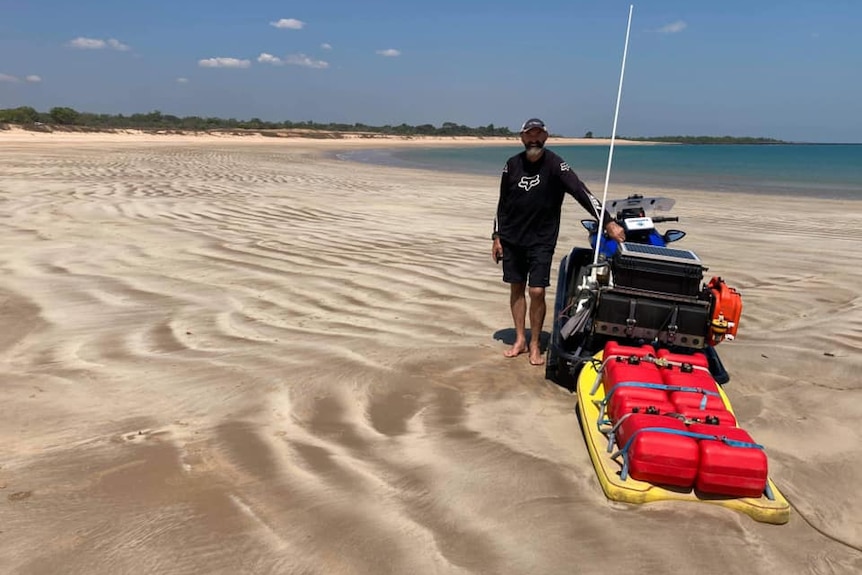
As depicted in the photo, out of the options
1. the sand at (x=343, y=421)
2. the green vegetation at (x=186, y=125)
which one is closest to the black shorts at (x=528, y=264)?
the sand at (x=343, y=421)

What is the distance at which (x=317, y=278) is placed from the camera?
663 cm

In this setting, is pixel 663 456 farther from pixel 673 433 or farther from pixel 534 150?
pixel 534 150

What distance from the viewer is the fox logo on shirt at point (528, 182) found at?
14.5 ft

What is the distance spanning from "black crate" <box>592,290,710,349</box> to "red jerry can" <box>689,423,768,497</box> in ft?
3.72

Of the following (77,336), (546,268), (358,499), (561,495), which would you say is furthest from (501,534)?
(77,336)

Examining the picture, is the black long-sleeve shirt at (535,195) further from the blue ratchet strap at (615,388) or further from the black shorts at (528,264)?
the blue ratchet strap at (615,388)

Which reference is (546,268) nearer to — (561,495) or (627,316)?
(627,316)

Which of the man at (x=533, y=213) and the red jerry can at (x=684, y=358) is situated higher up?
the man at (x=533, y=213)

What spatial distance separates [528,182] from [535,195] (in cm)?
10

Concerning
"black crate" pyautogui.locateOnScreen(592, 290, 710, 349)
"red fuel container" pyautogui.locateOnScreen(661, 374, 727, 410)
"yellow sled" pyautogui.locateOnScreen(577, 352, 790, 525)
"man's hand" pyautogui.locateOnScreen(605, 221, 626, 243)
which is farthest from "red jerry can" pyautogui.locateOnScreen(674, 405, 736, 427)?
"man's hand" pyautogui.locateOnScreen(605, 221, 626, 243)

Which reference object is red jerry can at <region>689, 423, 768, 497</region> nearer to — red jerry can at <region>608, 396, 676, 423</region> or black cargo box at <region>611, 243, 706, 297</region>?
red jerry can at <region>608, 396, 676, 423</region>

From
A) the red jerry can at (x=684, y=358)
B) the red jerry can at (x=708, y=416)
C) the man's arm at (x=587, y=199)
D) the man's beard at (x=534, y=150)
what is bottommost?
the red jerry can at (x=708, y=416)

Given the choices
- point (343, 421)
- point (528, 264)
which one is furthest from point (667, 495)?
point (528, 264)

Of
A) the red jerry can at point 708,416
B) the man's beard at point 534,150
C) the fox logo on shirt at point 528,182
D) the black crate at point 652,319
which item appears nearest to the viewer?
the red jerry can at point 708,416
